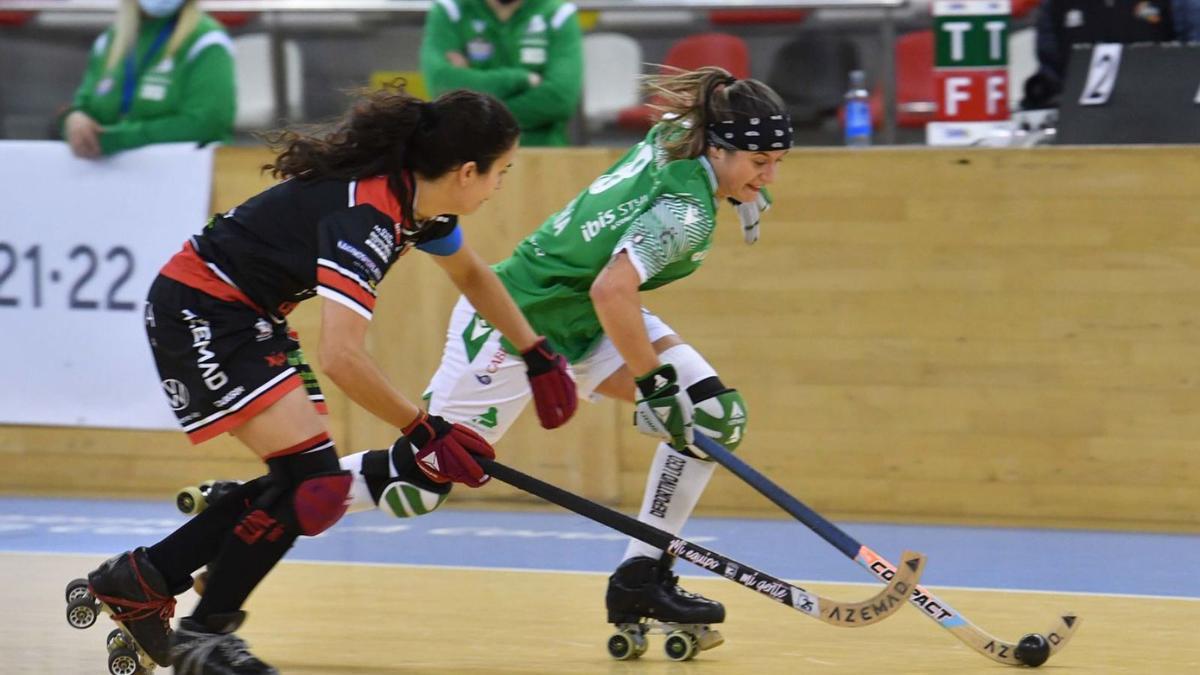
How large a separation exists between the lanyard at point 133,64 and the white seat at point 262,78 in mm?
551

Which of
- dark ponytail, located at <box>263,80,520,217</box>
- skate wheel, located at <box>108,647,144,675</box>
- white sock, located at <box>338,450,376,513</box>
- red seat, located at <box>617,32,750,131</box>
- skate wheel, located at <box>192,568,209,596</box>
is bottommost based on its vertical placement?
skate wheel, located at <box>108,647,144,675</box>

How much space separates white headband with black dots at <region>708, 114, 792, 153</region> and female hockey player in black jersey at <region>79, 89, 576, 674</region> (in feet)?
2.48

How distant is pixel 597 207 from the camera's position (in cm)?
494

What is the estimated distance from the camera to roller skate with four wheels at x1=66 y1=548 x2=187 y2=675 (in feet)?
14.2

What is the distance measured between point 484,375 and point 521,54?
2.74m

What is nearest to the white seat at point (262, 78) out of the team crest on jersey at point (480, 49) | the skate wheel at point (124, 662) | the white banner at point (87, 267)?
the white banner at point (87, 267)

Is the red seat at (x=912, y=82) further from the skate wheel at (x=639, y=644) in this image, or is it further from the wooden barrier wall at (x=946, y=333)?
the skate wheel at (x=639, y=644)

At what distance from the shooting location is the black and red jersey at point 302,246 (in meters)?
4.02

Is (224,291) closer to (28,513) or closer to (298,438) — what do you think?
(298,438)

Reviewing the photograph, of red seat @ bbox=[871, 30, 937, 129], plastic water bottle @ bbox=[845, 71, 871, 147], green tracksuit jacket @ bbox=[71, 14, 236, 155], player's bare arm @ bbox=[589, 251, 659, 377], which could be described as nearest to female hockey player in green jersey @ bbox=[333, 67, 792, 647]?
player's bare arm @ bbox=[589, 251, 659, 377]

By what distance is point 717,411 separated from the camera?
4781 millimetres

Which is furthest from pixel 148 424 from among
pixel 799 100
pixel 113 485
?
pixel 799 100

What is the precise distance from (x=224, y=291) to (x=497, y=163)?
71 cm

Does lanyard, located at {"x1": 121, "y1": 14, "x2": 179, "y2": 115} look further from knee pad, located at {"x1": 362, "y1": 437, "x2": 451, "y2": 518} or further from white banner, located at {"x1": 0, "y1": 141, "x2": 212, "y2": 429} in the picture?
knee pad, located at {"x1": 362, "y1": 437, "x2": 451, "y2": 518}
